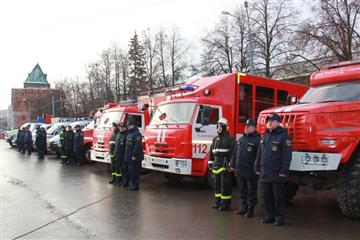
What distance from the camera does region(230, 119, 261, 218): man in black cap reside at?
7879mm

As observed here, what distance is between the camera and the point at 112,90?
55938 mm

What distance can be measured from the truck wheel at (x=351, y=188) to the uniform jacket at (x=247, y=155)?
161cm

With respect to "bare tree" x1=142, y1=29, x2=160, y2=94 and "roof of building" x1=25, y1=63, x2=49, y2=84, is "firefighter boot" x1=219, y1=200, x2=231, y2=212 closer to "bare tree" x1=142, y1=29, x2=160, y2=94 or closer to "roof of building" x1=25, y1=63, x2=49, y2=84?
"bare tree" x1=142, y1=29, x2=160, y2=94

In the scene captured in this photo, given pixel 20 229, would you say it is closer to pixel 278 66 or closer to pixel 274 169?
pixel 274 169

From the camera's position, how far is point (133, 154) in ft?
35.9

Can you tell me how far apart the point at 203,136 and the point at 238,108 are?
4.92 ft

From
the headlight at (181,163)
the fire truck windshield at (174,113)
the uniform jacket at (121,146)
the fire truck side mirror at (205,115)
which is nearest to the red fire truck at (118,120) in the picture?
the fire truck windshield at (174,113)

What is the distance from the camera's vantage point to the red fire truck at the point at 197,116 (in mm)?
10797

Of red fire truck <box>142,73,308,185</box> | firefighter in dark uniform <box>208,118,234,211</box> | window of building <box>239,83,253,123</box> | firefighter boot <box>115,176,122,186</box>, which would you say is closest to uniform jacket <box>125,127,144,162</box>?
red fire truck <box>142,73,308,185</box>

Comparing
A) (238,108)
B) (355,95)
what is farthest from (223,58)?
(355,95)

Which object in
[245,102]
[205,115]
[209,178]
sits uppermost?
[245,102]

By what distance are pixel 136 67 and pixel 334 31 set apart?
3254 cm

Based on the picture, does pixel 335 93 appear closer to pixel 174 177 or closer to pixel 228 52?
pixel 174 177

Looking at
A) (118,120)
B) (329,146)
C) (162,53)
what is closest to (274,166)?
(329,146)
